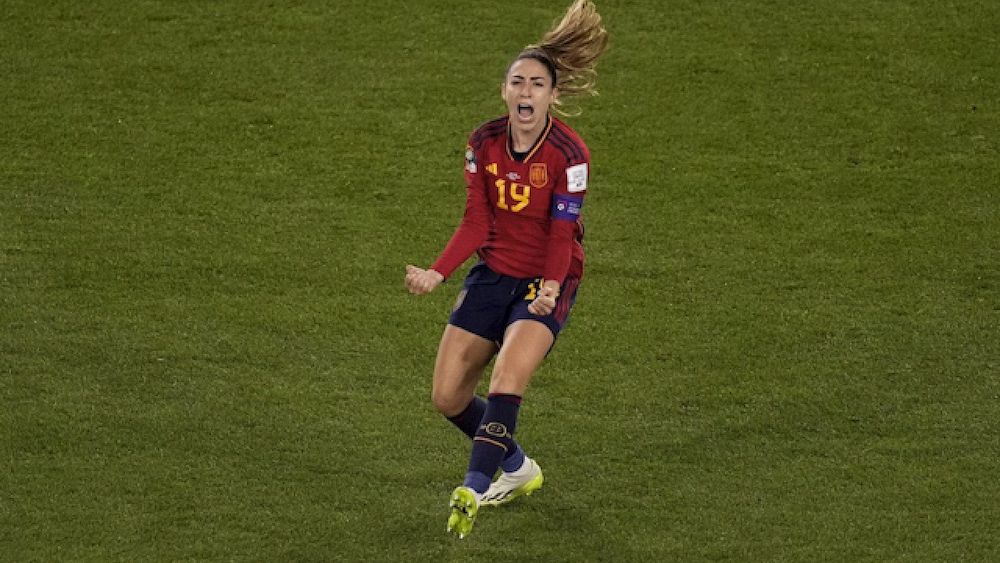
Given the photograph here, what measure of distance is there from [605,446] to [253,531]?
160 centimetres

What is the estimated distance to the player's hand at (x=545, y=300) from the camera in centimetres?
643

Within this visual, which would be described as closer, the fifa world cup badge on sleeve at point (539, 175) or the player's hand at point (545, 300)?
the player's hand at point (545, 300)

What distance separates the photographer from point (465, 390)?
22.8 feet

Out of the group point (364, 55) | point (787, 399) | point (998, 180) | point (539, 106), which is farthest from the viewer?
point (364, 55)

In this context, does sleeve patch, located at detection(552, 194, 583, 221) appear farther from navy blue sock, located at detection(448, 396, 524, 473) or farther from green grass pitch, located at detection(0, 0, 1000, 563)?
green grass pitch, located at detection(0, 0, 1000, 563)

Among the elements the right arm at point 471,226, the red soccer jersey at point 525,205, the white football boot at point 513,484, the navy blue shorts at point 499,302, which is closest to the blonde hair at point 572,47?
the red soccer jersey at point 525,205

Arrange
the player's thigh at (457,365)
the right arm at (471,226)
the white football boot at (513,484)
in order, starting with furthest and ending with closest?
1. the white football boot at (513,484)
2. the player's thigh at (457,365)
3. the right arm at (471,226)

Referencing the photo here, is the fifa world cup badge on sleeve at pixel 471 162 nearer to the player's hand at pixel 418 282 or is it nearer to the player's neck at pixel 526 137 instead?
the player's neck at pixel 526 137

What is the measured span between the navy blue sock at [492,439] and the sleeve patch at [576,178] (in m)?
0.84

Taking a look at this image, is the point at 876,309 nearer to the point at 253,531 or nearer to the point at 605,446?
the point at 605,446

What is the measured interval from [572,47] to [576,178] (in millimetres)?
561

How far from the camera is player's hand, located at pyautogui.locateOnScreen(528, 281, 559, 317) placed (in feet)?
21.1

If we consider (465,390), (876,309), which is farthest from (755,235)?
(465,390)

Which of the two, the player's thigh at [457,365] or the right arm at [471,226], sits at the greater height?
the right arm at [471,226]
